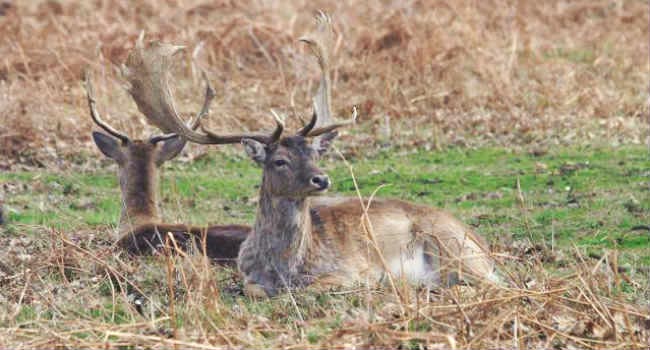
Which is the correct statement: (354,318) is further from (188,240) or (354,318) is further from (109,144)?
(109,144)

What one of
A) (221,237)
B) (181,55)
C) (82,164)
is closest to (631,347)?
(221,237)

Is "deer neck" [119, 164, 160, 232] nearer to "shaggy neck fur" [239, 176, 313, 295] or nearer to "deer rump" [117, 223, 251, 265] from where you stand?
"deer rump" [117, 223, 251, 265]

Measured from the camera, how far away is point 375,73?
53.2 ft

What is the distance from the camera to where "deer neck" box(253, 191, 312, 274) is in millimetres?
8383

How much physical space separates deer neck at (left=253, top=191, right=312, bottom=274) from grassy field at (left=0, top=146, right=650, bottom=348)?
1.19ft

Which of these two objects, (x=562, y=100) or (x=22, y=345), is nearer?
(x=22, y=345)

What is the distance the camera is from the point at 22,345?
646 cm

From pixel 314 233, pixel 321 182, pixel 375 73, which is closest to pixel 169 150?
pixel 314 233

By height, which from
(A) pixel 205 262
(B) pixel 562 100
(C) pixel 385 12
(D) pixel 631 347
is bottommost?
(D) pixel 631 347

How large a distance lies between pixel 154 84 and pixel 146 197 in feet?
4.80

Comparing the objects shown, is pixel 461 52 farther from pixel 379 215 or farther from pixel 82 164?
pixel 379 215

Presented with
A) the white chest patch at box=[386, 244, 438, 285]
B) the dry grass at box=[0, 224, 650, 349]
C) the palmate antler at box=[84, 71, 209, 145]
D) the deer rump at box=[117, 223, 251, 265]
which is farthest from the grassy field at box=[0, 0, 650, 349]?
the palmate antler at box=[84, 71, 209, 145]

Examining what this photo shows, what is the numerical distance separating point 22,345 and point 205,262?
3.45 ft

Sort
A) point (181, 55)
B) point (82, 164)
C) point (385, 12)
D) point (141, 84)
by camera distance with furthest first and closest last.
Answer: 1. point (385, 12)
2. point (181, 55)
3. point (82, 164)
4. point (141, 84)
